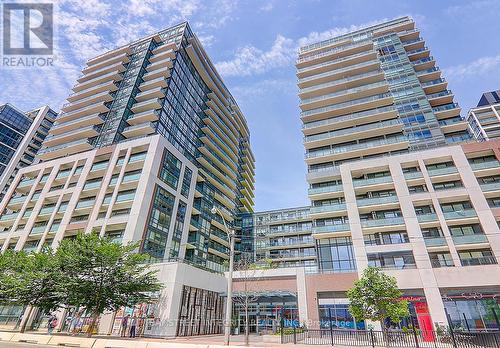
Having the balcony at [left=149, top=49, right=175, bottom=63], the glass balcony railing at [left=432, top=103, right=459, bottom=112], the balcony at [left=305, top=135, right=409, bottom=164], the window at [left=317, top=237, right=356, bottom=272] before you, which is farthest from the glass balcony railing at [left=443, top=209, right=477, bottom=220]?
the balcony at [left=149, top=49, right=175, bottom=63]

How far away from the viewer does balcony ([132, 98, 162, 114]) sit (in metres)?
51.5

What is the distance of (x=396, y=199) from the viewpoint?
3672cm

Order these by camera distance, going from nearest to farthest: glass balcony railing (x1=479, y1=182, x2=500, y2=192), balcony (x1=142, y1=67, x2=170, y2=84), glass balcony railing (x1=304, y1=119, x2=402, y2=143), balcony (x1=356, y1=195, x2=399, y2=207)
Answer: glass balcony railing (x1=479, y1=182, x2=500, y2=192), balcony (x1=356, y1=195, x2=399, y2=207), glass balcony railing (x1=304, y1=119, x2=402, y2=143), balcony (x1=142, y1=67, x2=170, y2=84)

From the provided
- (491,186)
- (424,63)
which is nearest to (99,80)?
(424,63)

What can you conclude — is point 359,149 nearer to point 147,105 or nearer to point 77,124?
point 147,105

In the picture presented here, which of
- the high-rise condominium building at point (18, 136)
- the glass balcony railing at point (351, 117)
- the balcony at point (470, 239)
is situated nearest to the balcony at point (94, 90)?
the high-rise condominium building at point (18, 136)

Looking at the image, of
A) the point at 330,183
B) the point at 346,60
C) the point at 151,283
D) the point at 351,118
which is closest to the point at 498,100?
the point at 346,60

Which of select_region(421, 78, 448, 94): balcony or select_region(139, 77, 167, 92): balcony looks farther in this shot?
select_region(139, 77, 167, 92): balcony

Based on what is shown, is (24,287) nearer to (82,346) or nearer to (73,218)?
(82,346)

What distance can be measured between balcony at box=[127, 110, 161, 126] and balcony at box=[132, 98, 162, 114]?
1.29m

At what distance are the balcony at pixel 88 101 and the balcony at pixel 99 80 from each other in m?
3.96

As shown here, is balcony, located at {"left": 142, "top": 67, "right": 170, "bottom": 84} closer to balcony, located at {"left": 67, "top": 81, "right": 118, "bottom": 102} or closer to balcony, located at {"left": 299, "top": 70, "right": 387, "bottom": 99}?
balcony, located at {"left": 67, "top": 81, "right": 118, "bottom": 102}

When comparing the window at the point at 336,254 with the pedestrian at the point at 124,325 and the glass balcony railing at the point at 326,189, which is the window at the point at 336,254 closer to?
the glass balcony railing at the point at 326,189

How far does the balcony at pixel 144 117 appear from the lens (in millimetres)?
49812
